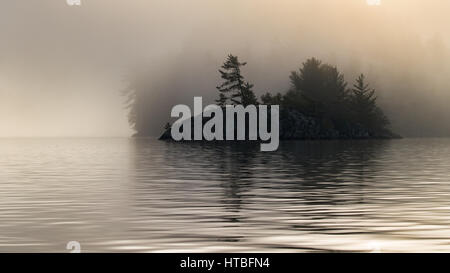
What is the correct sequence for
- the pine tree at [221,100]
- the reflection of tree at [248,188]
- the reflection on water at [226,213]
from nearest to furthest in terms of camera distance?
1. the reflection on water at [226,213]
2. the reflection of tree at [248,188]
3. the pine tree at [221,100]

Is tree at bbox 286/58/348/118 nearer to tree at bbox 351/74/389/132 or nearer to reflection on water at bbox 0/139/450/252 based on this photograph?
tree at bbox 351/74/389/132

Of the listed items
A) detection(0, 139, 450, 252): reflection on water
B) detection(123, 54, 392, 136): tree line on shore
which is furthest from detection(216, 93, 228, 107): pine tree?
detection(0, 139, 450, 252): reflection on water

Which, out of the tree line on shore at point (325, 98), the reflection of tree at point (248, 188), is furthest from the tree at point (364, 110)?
the reflection of tree at point (248, 188)

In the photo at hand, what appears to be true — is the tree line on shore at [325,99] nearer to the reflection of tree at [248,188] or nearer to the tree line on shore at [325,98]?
the tree line on shore at [325,98]

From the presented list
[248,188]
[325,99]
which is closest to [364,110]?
[325,99]

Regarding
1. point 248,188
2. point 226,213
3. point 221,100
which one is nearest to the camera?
point 226,213

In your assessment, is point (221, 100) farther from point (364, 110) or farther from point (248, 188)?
point (248, 188)

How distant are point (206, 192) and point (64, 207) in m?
8.97

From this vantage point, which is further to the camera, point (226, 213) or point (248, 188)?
point (248, 188)

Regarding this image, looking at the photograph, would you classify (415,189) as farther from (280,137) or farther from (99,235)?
(280,137)

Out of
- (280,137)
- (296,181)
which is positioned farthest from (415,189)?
(280,137)

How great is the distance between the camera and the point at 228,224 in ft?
83.0

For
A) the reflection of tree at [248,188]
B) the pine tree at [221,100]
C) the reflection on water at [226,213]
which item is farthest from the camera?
the pine tree at [221,100]
